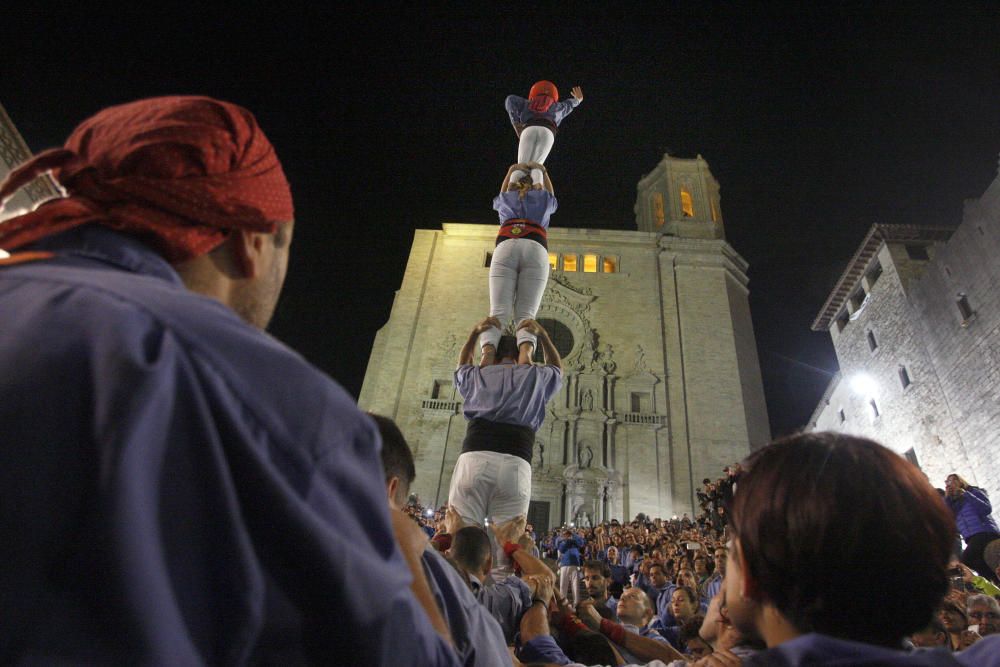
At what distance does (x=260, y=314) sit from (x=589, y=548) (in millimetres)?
14891

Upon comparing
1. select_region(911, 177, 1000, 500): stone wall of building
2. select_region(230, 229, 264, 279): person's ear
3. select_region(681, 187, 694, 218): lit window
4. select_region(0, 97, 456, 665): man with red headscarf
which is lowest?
select_region(0, 97, 456, 665): man with red headscarf

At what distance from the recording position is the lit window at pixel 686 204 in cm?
3488

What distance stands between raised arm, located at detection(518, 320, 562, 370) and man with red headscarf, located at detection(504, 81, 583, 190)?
1778 millimetres

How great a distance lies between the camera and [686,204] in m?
35.3

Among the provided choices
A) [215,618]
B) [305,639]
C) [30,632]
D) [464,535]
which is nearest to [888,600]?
[305,639]

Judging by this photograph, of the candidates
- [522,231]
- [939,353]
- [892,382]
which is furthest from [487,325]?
[892,382]

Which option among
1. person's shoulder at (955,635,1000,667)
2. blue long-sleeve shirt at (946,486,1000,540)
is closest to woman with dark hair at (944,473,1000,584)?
blue long-sleeve shirt at (946,486,1000,540)

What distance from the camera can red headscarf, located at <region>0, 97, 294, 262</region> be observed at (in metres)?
1.04

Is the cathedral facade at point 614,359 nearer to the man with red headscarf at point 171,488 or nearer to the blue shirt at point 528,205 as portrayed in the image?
the blue shirt at point 528,205

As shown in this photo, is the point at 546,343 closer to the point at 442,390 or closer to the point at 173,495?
the point at 173,495

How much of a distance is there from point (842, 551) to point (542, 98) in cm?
667

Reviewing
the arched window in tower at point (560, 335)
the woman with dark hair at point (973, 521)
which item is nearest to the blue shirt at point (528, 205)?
the woman with dark hair at point (973, 521)

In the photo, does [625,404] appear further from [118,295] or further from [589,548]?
[118,295]

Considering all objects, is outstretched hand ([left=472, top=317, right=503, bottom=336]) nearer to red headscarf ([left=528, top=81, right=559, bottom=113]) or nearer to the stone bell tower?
red headscarf ([left=528, top=81, right=559, bottom=113])
